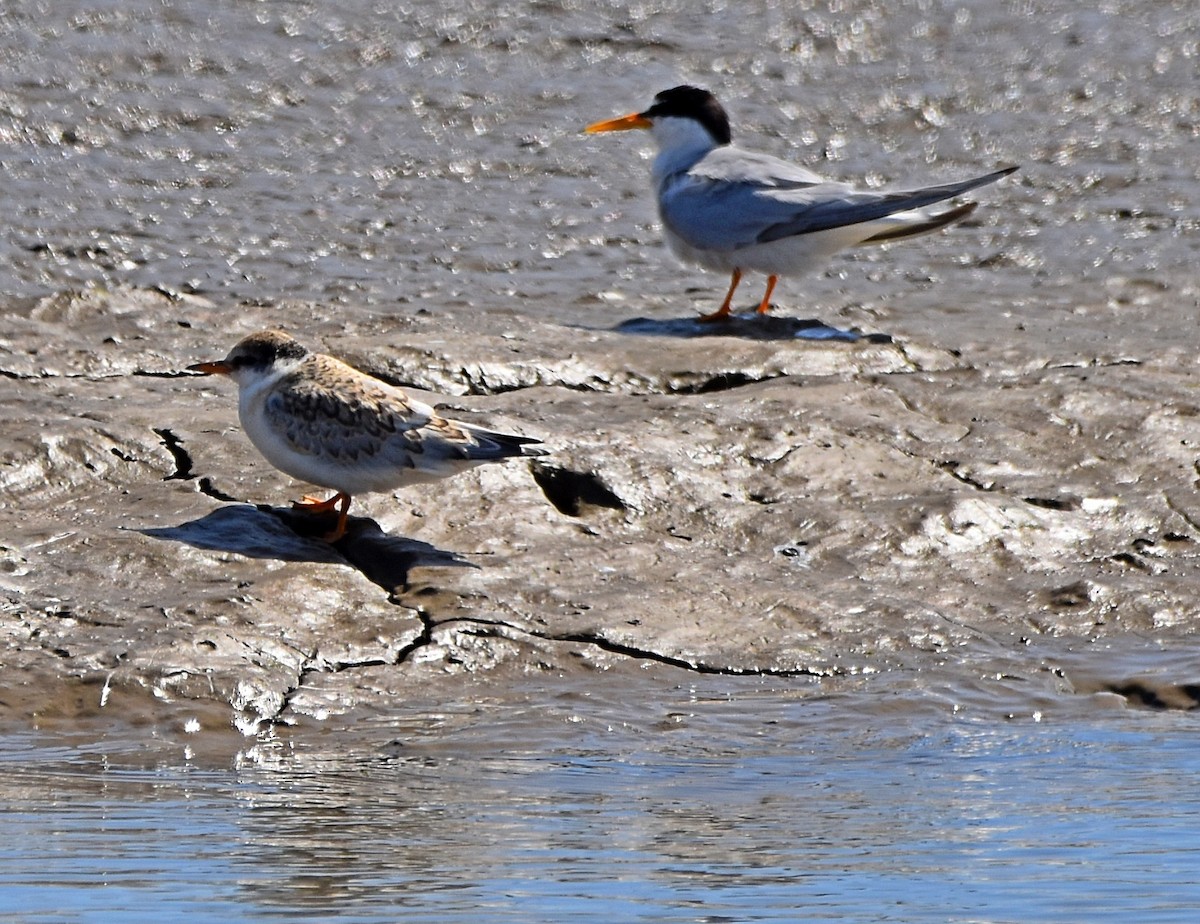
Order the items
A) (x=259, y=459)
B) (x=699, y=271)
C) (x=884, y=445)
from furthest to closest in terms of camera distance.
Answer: (x=699, y=271)
(x=884, y=445)
(x=259, y=459)

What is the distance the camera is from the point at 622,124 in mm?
10461

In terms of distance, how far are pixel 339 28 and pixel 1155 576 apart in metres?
6.91

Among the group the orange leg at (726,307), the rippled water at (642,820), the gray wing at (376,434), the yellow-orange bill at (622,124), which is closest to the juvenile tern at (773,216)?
the orange leg at (726,307)

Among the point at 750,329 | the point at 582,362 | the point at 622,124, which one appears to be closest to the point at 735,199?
the point at 750,329

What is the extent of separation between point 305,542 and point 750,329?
290 centimetres

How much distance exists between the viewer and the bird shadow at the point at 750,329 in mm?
8609

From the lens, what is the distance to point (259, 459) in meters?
6.92

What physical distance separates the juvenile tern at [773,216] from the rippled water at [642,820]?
3688 mm

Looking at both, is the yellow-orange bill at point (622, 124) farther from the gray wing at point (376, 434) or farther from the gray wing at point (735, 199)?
the gray wing at point (376, 434)

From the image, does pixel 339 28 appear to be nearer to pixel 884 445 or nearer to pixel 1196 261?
pixel 1196 261

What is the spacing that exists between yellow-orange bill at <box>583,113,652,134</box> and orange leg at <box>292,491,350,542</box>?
4127 mm

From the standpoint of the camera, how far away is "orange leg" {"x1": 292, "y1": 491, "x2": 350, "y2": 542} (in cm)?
642

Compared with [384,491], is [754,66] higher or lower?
higher

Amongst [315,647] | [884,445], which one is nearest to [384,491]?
[315,647]
